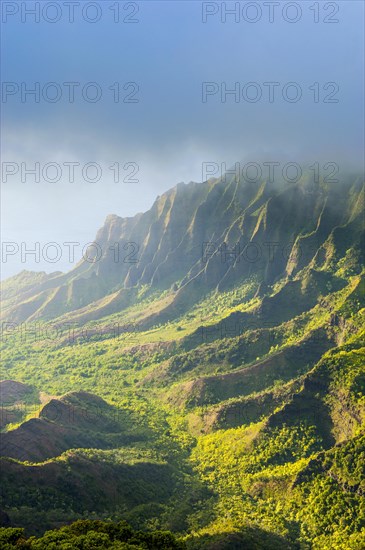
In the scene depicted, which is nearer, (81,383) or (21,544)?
(21,544)

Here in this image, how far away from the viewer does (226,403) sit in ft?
340

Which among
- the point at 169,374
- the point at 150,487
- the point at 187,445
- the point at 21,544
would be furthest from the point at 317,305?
the point at 21,544

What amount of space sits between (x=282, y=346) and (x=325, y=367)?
32.7m

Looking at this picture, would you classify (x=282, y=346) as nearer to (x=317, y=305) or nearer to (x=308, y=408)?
(x=317, y=305)

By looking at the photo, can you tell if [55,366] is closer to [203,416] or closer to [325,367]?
[203,416]

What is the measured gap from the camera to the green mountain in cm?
6538

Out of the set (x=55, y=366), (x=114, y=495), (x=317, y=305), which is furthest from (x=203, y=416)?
(x=55, y=366)

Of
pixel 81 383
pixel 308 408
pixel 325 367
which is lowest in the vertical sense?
pixel 81 383

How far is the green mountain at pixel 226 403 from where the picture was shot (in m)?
65.4

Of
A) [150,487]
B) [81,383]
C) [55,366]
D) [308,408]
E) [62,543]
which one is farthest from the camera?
[55,366]

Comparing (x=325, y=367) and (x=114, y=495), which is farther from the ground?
(x=325, y=367)

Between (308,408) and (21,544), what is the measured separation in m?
57.1

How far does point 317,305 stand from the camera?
131750 mm

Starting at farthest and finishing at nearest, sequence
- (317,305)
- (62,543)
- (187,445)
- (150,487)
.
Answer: (317,305), (187,445), (150,487), (62,543)
